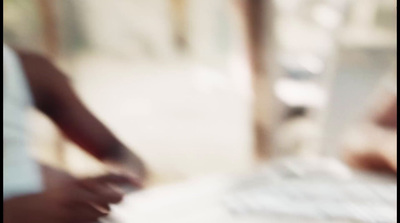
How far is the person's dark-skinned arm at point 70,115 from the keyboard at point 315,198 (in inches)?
5.6

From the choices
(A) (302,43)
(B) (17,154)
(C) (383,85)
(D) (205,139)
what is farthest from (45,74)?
(C) (383,85)

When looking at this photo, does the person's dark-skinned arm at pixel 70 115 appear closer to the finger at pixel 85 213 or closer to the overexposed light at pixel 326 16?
the finger at pixel 85 213

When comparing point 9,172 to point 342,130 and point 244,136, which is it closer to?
point 244,136

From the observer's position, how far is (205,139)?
62 cm

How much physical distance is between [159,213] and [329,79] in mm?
284

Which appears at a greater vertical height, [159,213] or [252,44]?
[252,44]

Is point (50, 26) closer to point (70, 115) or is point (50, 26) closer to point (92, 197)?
point (70, 115)

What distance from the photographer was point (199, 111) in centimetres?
61

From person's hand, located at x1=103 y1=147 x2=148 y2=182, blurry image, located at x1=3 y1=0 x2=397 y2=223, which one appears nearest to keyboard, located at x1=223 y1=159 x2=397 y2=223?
blurry image, located at x1=3 y1=0 x2=397 y2=223

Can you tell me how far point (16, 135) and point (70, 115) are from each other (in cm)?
7

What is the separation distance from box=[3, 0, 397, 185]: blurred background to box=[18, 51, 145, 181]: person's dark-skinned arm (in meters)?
0.01

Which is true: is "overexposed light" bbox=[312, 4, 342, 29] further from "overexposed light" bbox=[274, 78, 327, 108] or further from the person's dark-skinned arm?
the person's dark-skinned arm

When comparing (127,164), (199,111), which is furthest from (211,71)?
(127,164)

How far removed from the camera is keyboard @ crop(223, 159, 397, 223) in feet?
1.92
